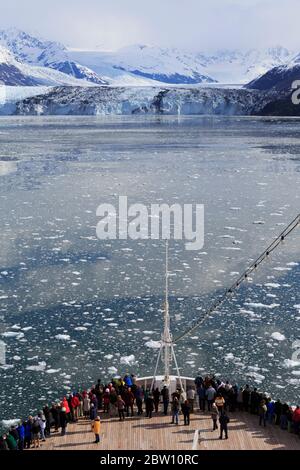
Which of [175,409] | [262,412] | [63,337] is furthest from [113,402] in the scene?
[63,337]

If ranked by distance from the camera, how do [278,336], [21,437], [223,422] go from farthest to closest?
[278,336]
[223,422]
[21,437]

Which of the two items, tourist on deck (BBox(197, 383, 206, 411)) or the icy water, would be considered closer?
tourist on deck (BBox(197, 383, 206, 411))

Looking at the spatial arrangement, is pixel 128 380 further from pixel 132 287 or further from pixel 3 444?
pixel 132 287

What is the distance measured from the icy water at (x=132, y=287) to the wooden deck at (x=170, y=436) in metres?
2.53

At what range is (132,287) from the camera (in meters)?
28.8

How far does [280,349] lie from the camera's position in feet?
73.6

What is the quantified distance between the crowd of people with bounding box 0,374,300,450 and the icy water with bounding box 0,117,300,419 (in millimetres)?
1967

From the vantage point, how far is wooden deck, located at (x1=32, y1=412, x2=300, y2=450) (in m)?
16.0

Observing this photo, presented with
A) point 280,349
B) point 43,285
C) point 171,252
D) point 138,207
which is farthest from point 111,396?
point 138,207

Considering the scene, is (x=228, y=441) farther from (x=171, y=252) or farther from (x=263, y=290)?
(x=171, y=252)

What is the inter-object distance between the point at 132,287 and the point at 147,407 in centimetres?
1163

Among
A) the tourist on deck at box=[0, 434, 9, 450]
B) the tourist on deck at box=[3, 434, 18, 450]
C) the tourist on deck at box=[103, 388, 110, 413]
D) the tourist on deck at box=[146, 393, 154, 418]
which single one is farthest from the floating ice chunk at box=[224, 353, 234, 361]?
the tourist on deck at box=[0, 434, 9, 450]

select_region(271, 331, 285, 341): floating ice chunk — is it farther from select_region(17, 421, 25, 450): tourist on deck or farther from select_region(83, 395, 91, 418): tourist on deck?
select_region(17, 421, 25, 450): tourist on deck

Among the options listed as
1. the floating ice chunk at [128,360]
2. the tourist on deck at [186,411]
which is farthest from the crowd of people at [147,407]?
the floating ice chunk at [128,360]
